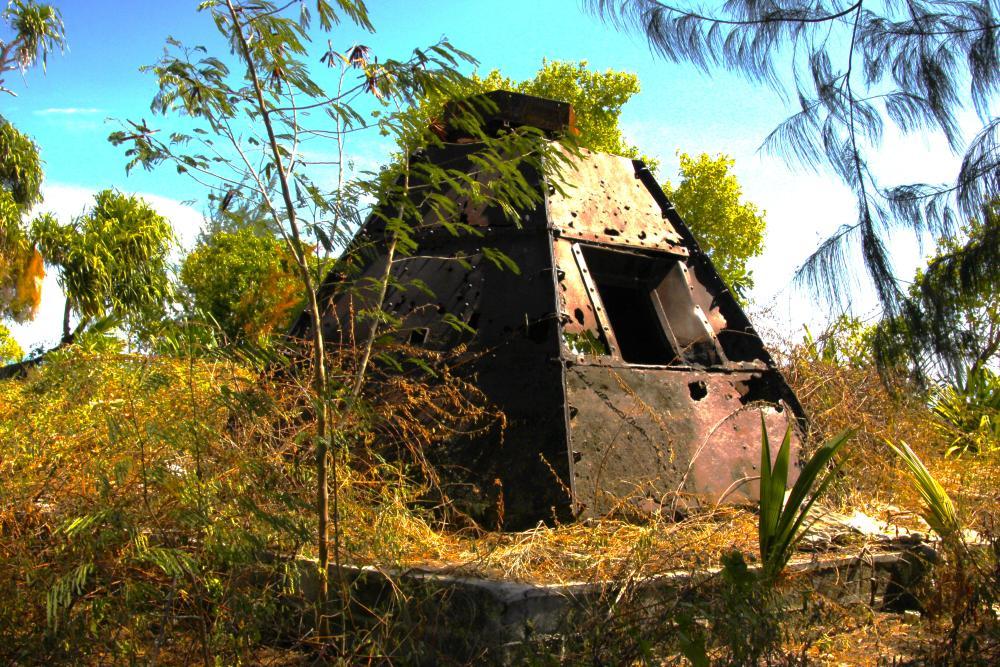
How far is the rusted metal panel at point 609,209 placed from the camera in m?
4.71

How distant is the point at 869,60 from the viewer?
4258 millimetres

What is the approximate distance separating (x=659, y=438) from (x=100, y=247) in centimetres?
1719

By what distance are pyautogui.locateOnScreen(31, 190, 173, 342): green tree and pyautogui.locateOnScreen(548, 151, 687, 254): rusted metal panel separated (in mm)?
14521

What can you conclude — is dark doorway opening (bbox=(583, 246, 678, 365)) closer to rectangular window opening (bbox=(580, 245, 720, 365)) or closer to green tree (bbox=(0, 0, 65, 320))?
rectangular window opening (bbox=(580, 245, 720, 365))

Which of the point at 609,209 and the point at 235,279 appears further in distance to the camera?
the point at 235,279

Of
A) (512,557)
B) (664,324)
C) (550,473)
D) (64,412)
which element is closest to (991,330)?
(664,324)

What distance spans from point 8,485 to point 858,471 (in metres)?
4.56

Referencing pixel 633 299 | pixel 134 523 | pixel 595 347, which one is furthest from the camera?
pixel 633 299

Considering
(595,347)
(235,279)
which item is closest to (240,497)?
(595,347)

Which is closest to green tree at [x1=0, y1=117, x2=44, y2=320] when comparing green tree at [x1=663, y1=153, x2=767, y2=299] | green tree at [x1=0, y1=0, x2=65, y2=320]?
green tree at [x1=0, y1=0, x2=65, y2=320]

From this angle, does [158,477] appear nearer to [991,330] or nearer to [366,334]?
[366,334]

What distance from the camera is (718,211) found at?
21.7 meters

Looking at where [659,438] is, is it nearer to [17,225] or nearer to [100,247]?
[100,247]

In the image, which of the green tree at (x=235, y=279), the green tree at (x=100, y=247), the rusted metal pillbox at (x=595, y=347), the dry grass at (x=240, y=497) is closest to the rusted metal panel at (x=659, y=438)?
A: the rusted metal pillbox at (x=595, y=347)
